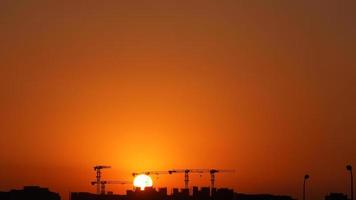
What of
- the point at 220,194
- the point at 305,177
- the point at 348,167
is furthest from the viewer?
the point at 220,194

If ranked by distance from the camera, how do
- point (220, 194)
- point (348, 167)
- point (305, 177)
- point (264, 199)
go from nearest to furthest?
point (348, 167) < point (305, 177) < point (264, 199) < point (220, 194)

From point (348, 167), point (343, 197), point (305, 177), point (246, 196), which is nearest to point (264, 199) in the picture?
point (246, 196)

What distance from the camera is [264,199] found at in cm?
17500

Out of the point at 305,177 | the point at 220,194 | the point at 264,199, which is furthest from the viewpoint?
the point at 220,194

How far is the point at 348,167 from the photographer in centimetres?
9688

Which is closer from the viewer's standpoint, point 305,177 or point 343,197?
point 305,177

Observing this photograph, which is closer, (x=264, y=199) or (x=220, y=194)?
(x=264, y=199)

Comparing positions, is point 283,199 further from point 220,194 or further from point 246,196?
point 220,194

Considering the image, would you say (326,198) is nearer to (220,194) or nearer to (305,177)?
(220,194)

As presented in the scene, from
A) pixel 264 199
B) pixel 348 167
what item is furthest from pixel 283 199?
pixel 348 167

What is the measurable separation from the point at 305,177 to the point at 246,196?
67.2 metres

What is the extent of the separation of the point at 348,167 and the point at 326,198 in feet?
294

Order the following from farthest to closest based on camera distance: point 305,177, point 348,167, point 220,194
→ 1. point 220,194
2. point 305,177
3. point 348,167

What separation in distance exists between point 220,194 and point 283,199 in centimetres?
2193
